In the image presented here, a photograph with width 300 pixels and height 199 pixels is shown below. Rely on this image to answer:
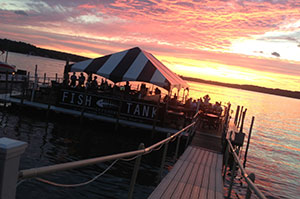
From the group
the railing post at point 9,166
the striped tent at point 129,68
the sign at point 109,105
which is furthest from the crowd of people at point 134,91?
the railing post at point 9,166

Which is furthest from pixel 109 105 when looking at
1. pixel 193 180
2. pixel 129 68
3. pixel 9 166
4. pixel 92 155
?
pixel 9 166

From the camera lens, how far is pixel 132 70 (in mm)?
15609

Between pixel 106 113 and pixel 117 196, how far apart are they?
8.51 m

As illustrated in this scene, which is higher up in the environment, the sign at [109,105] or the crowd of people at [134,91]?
the crowd of people at [134,91]

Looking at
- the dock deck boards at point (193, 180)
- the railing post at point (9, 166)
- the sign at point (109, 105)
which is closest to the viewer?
the railing post at point (9, 166)

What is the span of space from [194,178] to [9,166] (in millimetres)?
5721

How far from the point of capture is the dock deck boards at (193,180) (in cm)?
571

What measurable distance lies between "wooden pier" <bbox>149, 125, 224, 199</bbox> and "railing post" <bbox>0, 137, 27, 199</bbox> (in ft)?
12.0

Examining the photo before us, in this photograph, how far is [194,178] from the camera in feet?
22.8

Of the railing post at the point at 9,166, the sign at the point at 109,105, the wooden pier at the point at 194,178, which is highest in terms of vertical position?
the railing post at the point at 9,166

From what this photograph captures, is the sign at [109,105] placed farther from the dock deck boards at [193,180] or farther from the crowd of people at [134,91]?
the dock deck boards at [193,180]

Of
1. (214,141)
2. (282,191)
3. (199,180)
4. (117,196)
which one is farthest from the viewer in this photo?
(214,141)

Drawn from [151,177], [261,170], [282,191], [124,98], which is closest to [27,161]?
[151,177]

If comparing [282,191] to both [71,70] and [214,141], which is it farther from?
[71,70]
